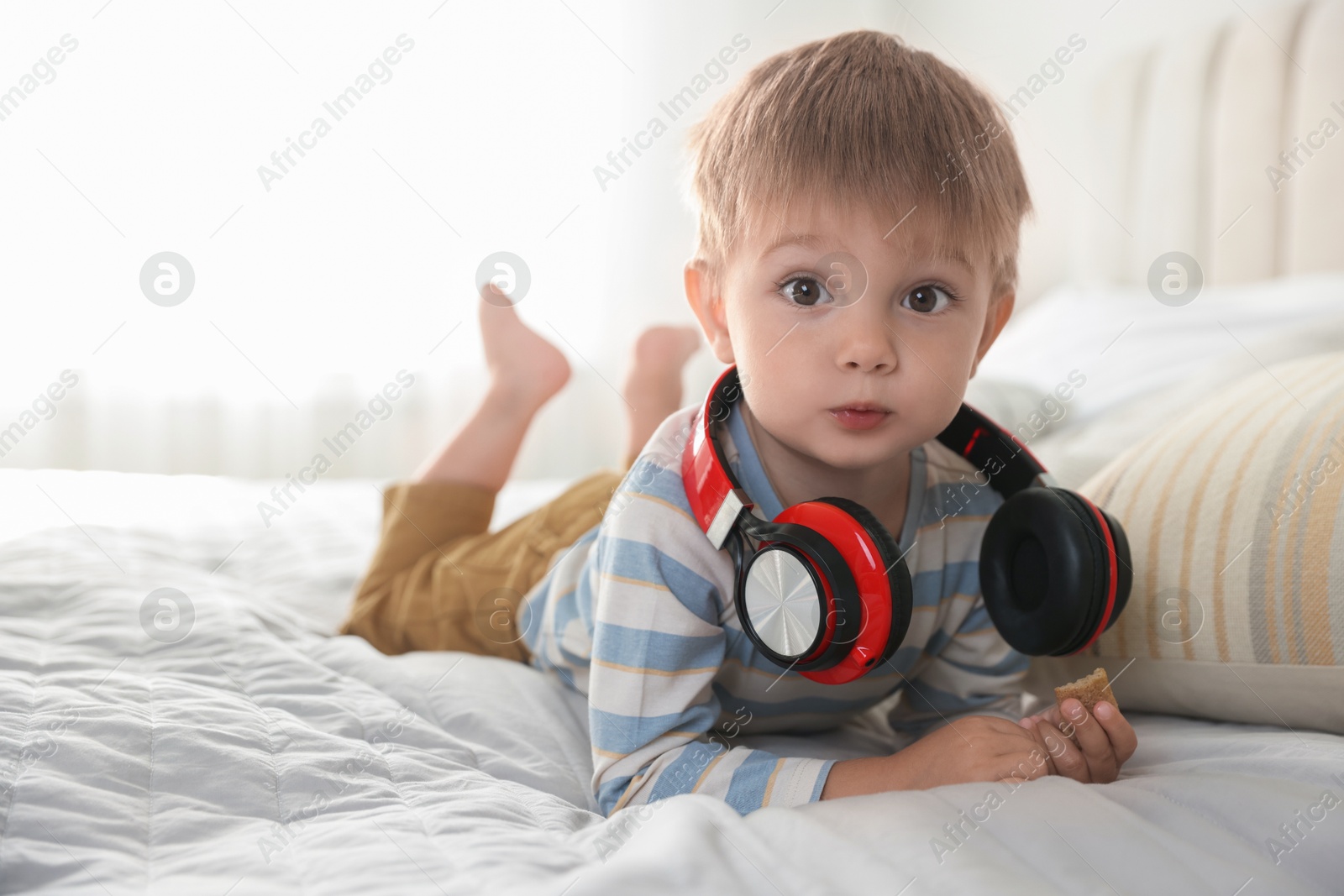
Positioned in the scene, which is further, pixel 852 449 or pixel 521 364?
pixel 521 364

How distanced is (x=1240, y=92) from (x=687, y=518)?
1.58 metres

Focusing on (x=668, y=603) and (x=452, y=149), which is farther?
(x=452, y=149)

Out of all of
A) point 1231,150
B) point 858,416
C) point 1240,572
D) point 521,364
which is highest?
point 1231,150

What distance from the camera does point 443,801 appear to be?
597 millimetres

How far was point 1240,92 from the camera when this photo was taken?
1.70 m

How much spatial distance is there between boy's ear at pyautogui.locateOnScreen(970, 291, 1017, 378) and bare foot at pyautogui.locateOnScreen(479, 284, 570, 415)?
583mm

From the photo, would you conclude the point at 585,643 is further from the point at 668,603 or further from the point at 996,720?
the point at 996,720

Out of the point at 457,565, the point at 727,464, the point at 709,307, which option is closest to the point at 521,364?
the point at 457,565

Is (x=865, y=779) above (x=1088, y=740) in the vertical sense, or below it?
below

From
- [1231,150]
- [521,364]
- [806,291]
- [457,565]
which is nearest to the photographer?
[806,291]

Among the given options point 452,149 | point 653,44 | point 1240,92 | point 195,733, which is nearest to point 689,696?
point 195,733

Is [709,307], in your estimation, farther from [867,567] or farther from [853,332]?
[867,567]

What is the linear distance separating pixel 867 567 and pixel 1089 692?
0.21 meters

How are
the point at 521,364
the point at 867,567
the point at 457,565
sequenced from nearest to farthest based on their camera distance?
1. the point at 867,567
2. the point at 457,565
3. the point at 521,364
